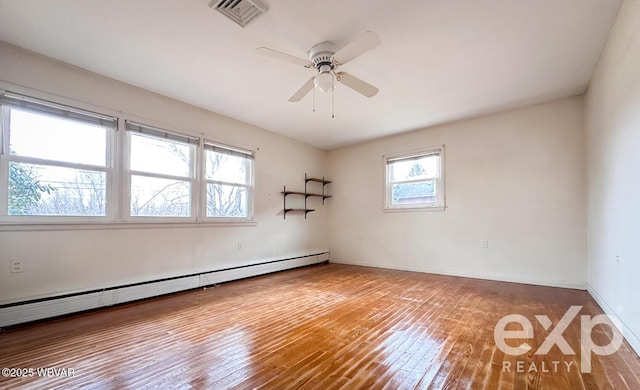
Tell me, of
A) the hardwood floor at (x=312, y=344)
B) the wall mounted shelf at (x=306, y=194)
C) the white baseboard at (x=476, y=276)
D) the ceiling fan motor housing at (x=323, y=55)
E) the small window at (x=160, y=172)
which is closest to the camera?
the hardwood floor at (x=312, y=344)

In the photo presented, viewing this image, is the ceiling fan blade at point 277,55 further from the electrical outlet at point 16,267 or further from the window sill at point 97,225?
the electrical outlet at point 16,267

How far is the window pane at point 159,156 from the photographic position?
3.49 metres

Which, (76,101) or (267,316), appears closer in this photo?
(267,316)

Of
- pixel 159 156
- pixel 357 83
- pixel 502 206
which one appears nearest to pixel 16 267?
pixel 159 156

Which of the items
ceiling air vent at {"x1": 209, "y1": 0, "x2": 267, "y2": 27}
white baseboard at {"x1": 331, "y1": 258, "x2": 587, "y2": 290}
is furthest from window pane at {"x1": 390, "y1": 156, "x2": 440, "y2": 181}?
ceiling air vent at {"x1": 209, "y1": 0, "x2": 267, "y2": 27}

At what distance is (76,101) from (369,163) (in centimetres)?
460

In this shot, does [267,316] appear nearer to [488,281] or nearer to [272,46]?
[272,46]

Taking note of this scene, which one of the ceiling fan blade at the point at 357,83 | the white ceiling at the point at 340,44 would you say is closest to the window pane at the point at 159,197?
the white ceiling at the point at 340,44

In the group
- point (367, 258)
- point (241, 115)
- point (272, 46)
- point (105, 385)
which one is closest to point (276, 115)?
point (241, 115)

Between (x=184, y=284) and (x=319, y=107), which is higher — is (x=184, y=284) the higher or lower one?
the lower one

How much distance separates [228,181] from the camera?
178 inches

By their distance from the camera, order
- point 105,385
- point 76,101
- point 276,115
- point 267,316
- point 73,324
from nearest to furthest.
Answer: point 105,385, point 73,324, point 267,316, point 76,101, point 276,115

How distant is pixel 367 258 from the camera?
5691 mm

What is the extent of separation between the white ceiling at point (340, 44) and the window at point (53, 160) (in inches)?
23.0
